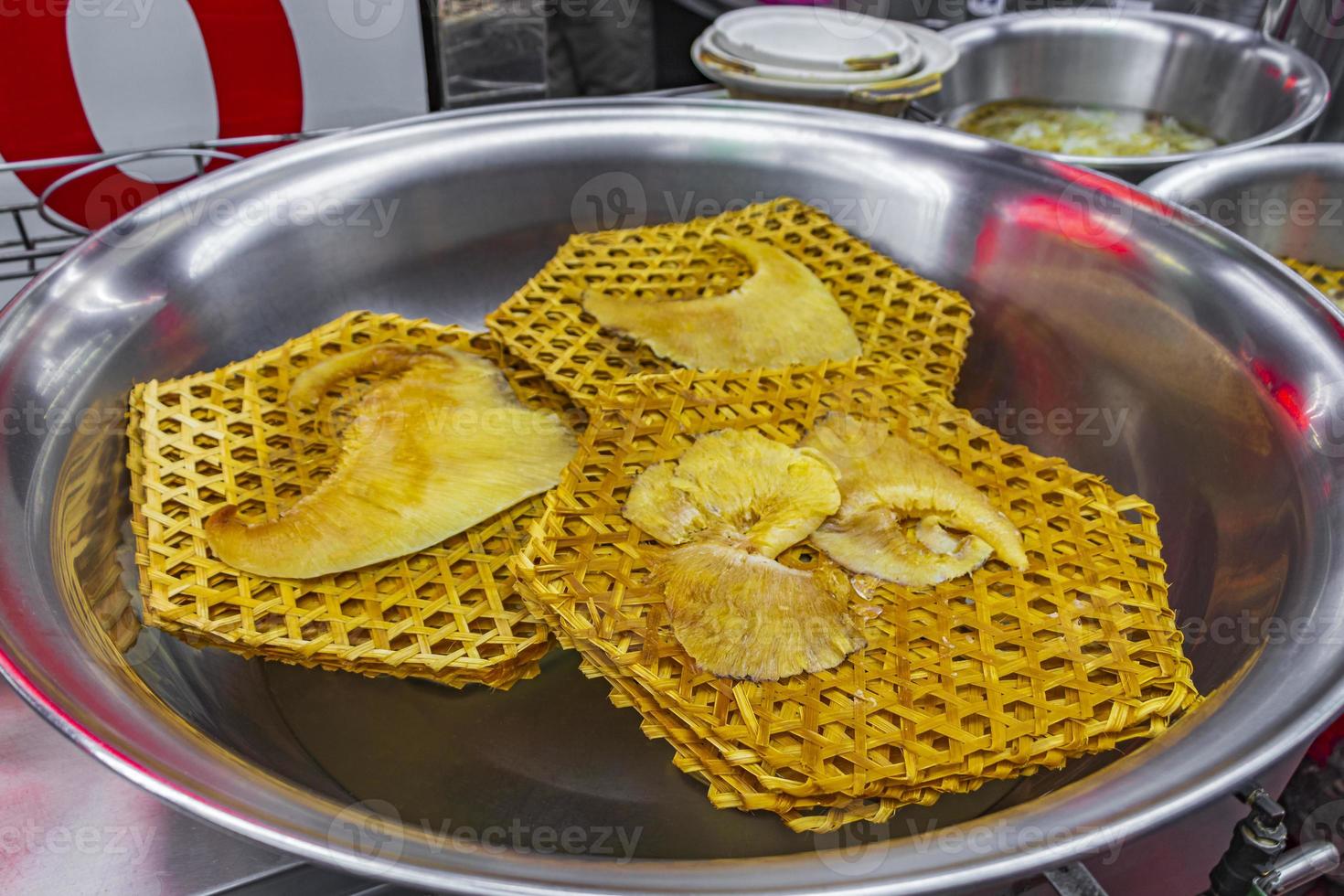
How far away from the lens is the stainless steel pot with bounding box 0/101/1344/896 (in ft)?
1.94

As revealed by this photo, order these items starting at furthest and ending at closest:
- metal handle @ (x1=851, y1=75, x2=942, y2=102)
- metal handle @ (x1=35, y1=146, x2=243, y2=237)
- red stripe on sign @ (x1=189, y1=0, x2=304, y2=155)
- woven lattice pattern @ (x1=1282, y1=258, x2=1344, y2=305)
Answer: woven lattice pattern @ (x1=1282, y1=258, x2=1344, y2=305), metal handle @ (x1=851, y1=75, x2=942, y2=102), red stripe on sign @ (x1=189, y1=0, x2=304, y2=155), metal handle @ (x1=35, y1=146, x2=243, y2=237)

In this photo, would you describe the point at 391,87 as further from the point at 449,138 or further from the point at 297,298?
the point at 297,298

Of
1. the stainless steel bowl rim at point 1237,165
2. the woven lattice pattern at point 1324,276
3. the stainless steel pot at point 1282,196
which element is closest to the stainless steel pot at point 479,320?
the stainless steel bowl rim at point 1237,165

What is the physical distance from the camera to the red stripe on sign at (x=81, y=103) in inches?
52.2

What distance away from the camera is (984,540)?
89 cm

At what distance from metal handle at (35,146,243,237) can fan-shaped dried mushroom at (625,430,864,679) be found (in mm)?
860

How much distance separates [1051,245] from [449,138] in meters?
0.82

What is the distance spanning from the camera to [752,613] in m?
0.78

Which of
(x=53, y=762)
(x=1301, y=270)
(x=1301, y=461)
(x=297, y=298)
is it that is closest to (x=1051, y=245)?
(x=1301, y=461)

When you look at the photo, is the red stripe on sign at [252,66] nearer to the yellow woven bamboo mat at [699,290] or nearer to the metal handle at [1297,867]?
the yellow woven bamboo mat at [699,290]

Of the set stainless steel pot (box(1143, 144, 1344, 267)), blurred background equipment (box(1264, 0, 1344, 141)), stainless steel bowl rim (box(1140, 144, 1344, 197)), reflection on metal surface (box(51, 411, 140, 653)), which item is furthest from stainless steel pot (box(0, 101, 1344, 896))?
blurred background equipment (box(1264, 0, 1344, 141))

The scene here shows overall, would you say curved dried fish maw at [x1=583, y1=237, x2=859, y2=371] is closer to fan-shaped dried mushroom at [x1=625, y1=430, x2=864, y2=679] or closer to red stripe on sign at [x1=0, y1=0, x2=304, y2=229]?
fan-shaped dried mushroom at [x1=625, y1=430, x2=864, y2=679]

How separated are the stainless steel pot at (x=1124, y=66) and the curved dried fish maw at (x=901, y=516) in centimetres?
143

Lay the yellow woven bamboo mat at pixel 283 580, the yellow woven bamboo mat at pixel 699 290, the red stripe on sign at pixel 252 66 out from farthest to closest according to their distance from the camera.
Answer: the red stripe on sign at pixel 252 66 < the yellow woven bamboo mat at pixel 699 290 < the yellow woven bamboo mat at pixel 283 580
